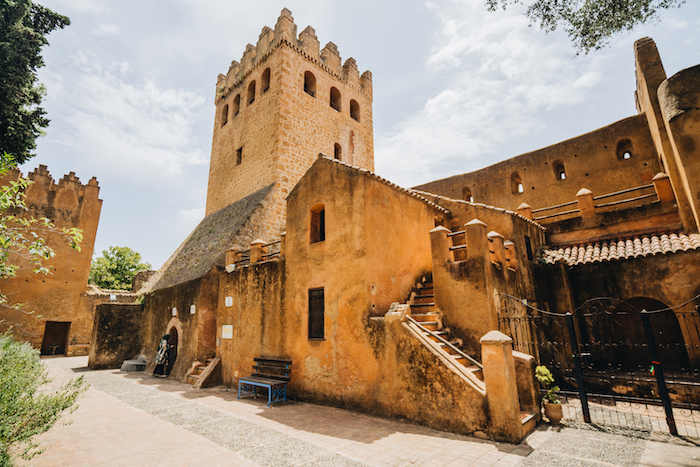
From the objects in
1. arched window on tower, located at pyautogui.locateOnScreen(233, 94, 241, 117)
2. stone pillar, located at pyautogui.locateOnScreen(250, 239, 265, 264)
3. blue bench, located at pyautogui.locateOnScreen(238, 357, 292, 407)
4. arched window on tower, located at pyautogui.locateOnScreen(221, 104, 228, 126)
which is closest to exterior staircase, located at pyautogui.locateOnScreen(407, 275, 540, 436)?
blue bench, located at pyautogui.locateOnScreen(238, 357, 292, 407)

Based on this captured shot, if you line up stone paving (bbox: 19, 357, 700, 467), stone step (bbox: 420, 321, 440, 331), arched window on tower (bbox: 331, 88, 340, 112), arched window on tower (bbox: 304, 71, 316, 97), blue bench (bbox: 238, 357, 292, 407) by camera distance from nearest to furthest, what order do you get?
stone paving (bbox: 19, 357, 700, 467), stone step (bbox: 420, 321, 440, 331), blue bench (bbox: 238, 357, 292, 407), arched window on tower (bbox: 304, 71, 316, 97), arched window on tower (bbox: 331, 88, 340, 112)

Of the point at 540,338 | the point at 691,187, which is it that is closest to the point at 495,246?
the point at 540,338

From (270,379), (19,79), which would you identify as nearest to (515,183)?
(270,379)

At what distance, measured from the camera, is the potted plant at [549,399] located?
6.71 m

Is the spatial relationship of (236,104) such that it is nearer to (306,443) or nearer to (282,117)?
(282,117)

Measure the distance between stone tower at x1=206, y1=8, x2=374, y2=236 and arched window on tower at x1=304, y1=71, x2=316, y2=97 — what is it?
0.05 meters

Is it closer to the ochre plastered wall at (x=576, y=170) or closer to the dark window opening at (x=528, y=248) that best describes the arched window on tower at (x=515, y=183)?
the ochre plastered wall at (x=576, y=170)

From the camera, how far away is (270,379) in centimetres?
959

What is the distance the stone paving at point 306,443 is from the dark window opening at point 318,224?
15.0 ft

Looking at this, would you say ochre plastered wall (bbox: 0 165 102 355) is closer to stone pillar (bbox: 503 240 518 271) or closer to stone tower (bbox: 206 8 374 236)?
stone tower (bbox: 206 8 374 236)

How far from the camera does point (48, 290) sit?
21125 millimetres

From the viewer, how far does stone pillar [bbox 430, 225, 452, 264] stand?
28.6 feet

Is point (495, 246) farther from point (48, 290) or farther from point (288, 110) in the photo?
point (48, 290)

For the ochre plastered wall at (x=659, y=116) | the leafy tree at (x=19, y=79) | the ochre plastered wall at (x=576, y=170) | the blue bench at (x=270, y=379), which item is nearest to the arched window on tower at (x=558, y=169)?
the ochre plastered wall at (x=576, y=170)
